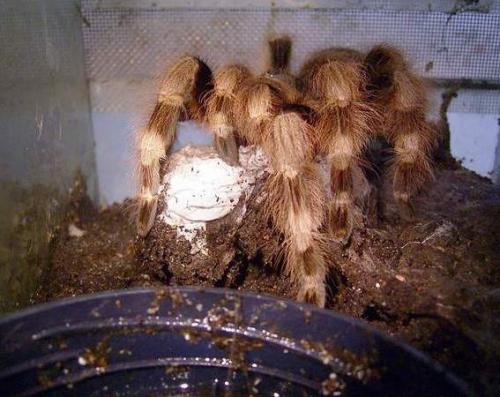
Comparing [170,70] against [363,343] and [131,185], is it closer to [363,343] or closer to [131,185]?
[131,185]

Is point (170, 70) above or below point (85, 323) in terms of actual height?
above

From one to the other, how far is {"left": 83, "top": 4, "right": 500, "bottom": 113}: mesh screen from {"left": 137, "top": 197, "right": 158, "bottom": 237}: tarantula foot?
0.95 meters

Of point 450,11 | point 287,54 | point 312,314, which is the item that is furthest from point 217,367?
point 450,11

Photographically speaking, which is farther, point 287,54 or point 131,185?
point 131,185

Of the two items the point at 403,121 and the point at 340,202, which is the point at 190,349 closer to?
the point at 340,202

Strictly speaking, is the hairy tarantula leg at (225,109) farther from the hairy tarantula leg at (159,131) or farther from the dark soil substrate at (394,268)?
the dark soil substrate at (394,268)

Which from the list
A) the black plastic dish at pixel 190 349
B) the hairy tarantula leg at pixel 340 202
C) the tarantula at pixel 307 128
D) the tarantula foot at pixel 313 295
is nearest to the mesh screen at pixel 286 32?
the tarantula at pixel 307 128

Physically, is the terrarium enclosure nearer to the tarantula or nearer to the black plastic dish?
the tarantula

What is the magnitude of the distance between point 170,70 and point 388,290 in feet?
3.69

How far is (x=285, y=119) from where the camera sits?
1.77 m

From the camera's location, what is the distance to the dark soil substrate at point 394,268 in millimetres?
1541

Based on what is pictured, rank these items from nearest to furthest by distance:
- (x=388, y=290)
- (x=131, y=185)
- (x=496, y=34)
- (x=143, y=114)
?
(x=388, y=290) < (x=143, y=114) < (x=496, y=34) < (x=131, y=185)

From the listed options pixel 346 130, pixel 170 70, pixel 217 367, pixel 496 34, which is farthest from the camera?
pixel 496 34

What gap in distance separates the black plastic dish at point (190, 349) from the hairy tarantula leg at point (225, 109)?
753 mm
